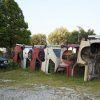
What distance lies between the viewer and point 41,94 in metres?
14.3

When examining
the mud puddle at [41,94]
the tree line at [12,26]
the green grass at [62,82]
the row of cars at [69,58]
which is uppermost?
the tree line at [12,26]

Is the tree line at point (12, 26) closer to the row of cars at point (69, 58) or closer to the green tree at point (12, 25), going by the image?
the green tree at point (12, 25)

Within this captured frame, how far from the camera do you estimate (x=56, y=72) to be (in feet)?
71.9

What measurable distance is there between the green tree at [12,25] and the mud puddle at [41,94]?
25.1m

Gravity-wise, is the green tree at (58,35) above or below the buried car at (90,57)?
above

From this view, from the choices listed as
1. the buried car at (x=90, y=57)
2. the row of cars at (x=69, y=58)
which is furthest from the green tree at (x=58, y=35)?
the buried car at (x=90, y=57)

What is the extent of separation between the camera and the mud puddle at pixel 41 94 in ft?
44.1

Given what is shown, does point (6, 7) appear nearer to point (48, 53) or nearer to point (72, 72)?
point (48, 53)

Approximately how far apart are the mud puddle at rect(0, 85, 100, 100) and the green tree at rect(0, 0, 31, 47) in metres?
25.1

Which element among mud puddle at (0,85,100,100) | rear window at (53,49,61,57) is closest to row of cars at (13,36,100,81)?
rear window at (53,49,61,57)

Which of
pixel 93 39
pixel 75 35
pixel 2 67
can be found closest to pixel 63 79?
pixel 93 39

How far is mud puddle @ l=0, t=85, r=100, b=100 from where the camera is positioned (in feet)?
44.1

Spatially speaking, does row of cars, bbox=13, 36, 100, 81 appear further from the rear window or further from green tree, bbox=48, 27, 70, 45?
green tree, bbox=48, 27, 70, 45

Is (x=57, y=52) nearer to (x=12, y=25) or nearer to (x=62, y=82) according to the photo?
(x=62, y=82)
